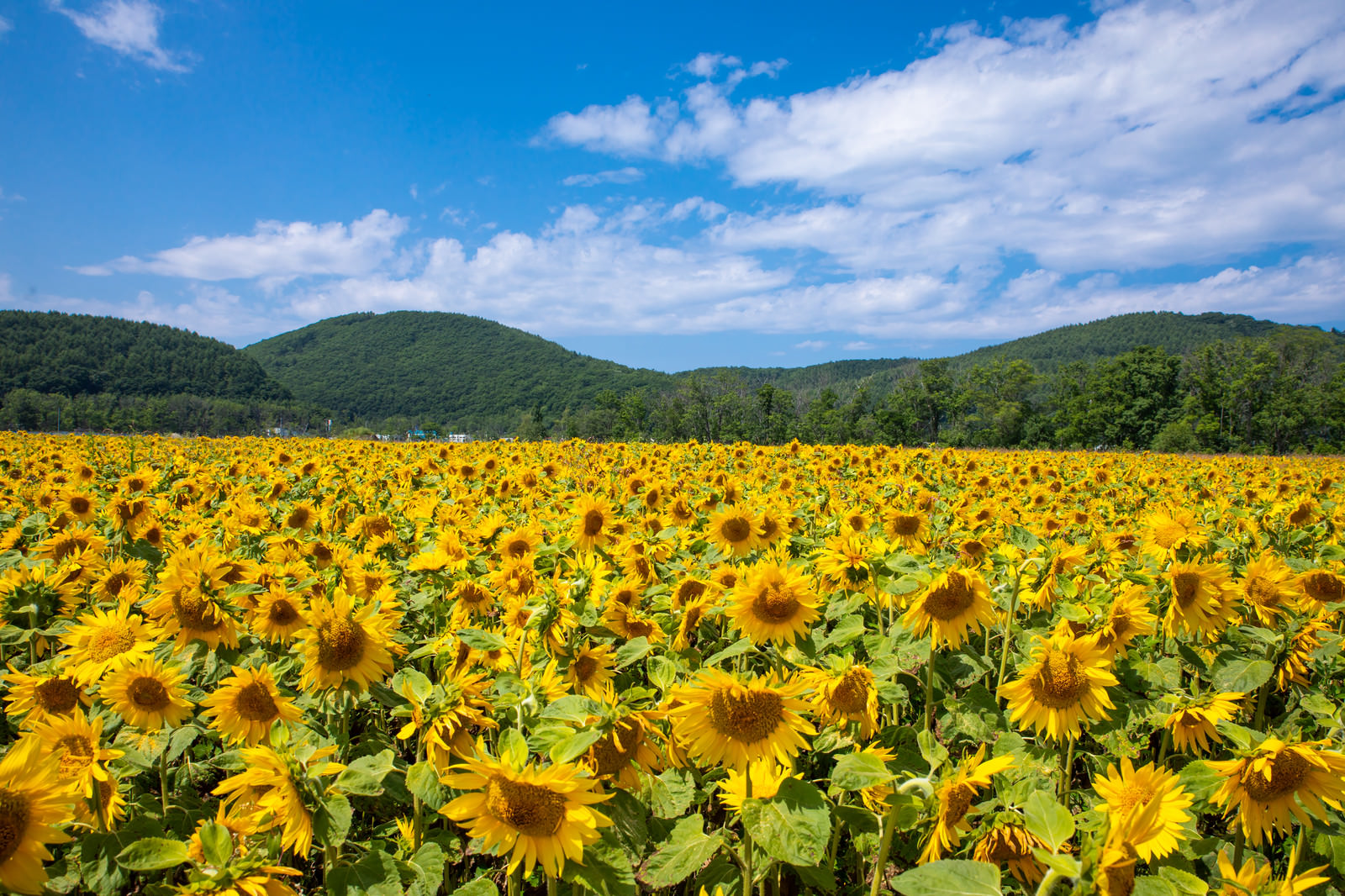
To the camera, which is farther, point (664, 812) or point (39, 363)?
point (39, 363)

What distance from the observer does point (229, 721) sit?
6.88ft

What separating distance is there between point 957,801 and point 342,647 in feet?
6.72

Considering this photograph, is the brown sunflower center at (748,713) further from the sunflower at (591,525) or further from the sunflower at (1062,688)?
the sunflower at (591,525)

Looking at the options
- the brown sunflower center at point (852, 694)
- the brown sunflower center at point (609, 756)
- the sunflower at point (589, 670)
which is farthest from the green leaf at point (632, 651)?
the brown sunflower center at point (852, 694)

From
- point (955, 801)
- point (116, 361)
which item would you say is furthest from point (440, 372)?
point (955, 801)

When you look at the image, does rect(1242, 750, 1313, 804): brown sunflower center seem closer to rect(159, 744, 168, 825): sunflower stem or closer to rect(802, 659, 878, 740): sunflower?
rect(802, 659, 878, 740): sunflower

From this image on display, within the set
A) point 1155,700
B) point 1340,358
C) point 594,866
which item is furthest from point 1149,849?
point 1340,358

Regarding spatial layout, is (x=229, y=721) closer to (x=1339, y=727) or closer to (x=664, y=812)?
(x=664, y=812)

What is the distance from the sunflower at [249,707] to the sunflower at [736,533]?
8.10ft

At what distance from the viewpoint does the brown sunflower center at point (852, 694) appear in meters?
2.20

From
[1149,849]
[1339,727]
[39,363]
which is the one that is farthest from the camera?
[39,363]

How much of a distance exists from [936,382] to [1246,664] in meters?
100

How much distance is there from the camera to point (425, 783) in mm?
1723

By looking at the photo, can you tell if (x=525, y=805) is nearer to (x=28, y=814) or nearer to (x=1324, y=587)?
(x=28, y=814)
